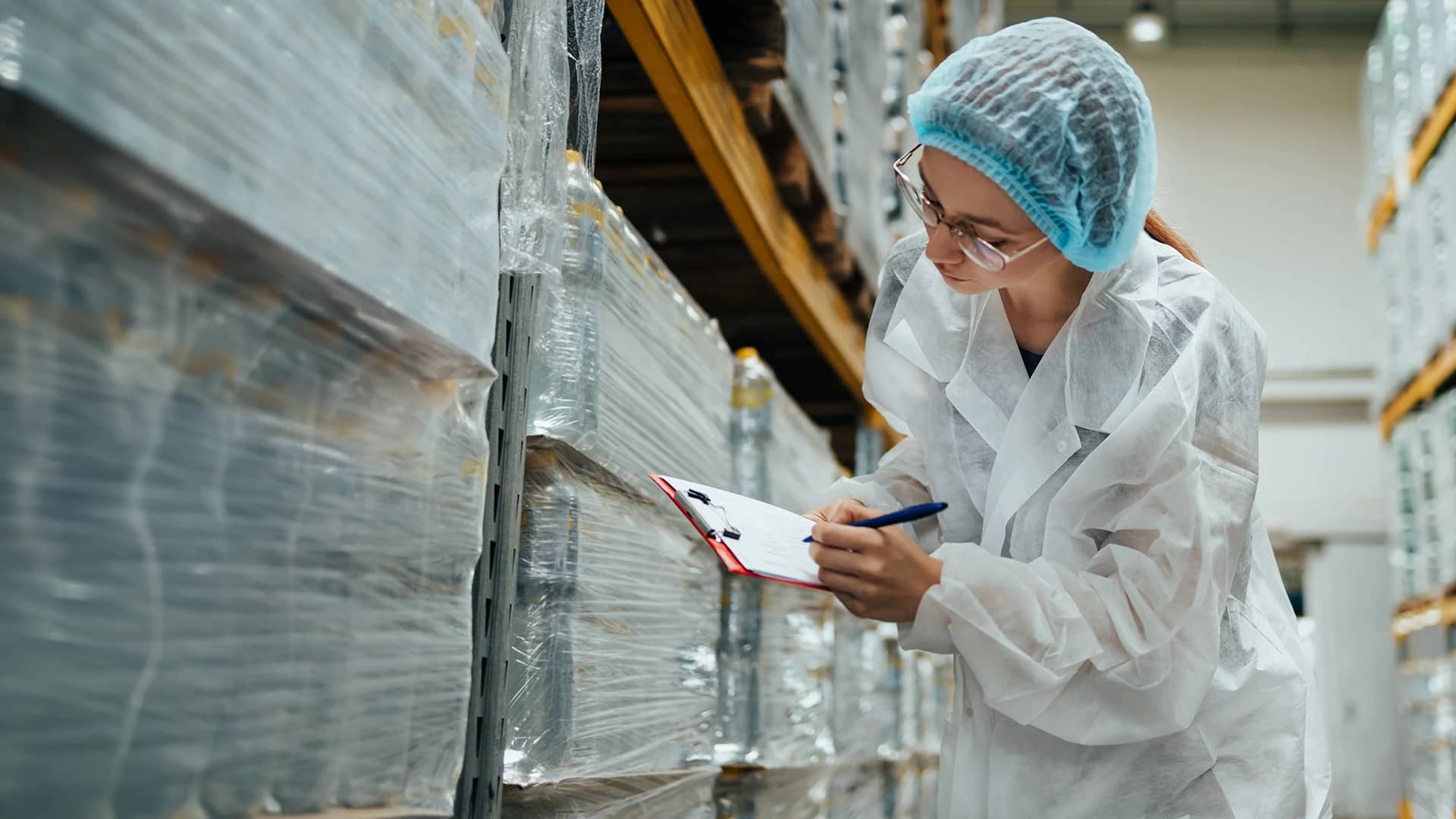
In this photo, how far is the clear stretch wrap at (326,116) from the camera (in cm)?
75

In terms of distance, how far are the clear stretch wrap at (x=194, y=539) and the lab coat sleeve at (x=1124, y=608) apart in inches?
26.7

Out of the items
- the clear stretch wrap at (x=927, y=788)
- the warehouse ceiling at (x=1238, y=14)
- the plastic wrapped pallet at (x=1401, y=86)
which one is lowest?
the clear stretch wrap at (x=927, y=788)

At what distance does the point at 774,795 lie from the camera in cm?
286

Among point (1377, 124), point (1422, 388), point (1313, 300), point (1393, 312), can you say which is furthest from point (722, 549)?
point (1313, 300)

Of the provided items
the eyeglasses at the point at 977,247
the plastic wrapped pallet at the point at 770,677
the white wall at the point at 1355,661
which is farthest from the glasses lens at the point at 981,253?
the white wall at the point at 1355,661

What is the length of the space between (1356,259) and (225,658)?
1251cm

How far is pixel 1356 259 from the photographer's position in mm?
11664

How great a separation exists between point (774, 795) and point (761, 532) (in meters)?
1.44

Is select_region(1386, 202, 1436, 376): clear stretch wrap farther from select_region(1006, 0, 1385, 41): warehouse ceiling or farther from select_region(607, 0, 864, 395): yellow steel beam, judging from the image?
select_region(1006, 0, 1385, 41): warehouse ceiling

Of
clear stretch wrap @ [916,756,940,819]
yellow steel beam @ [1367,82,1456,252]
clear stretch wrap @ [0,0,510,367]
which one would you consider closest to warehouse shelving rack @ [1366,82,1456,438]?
yellow steel beam @ [1367,82,1456,252]

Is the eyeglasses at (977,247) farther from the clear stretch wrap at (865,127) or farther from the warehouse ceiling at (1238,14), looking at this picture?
the warehouse ceiling at (1238,14)

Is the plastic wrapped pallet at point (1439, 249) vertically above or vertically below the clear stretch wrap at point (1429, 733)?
above

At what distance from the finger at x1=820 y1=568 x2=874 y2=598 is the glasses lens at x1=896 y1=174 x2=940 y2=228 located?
0.48 m

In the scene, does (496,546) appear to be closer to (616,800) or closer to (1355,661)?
(616,800)
